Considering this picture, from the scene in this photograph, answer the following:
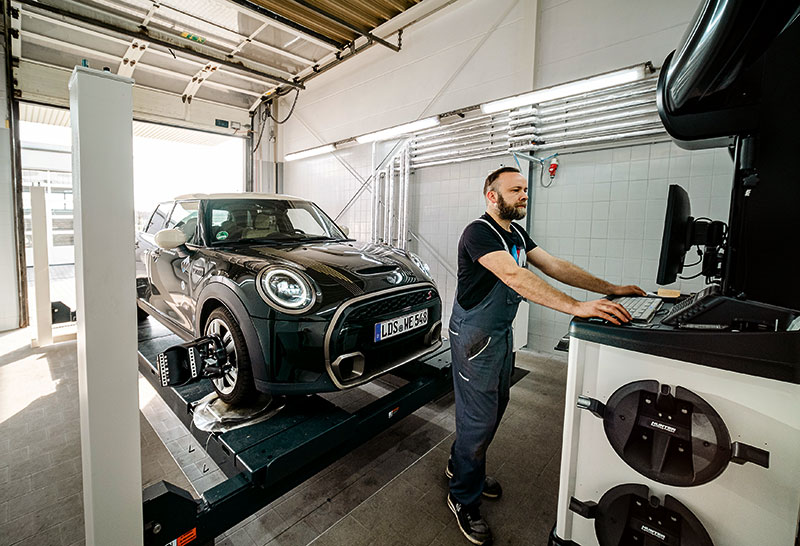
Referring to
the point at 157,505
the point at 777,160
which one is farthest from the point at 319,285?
the point at 777,160

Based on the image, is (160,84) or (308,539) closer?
(308,539)

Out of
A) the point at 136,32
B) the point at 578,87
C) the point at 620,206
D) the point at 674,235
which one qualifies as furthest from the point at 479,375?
the point at 136,32

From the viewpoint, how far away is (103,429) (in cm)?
86

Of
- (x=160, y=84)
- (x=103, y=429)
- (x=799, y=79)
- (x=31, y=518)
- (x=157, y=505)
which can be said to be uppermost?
(x=160, y=84)

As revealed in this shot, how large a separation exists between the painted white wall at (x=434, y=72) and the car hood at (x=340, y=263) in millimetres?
2640

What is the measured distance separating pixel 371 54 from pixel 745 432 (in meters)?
5.81

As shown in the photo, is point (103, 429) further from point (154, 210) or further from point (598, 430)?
point (154, 210)

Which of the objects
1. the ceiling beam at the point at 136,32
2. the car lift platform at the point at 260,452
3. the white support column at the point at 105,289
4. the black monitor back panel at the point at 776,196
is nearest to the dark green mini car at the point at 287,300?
the car lift platform at the point at 260,452

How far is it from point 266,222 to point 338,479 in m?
1.78

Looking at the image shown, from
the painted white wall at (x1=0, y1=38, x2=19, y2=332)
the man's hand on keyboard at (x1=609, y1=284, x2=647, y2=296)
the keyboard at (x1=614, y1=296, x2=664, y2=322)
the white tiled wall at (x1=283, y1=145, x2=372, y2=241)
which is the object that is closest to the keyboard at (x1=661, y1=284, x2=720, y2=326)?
the keyboard at (x1=614, y1=296, x2=664, y2=322)

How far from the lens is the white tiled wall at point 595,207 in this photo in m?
2.96

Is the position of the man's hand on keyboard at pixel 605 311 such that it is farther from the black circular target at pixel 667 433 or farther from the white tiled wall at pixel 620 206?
the white tiled wall at pixel 620 206

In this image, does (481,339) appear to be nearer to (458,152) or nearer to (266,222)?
(266,222)

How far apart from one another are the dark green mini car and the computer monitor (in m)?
1.22
